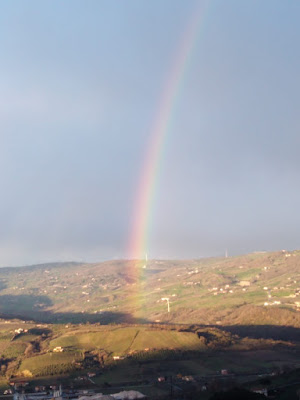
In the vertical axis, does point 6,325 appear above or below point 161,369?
above

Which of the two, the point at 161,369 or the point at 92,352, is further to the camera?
the point at 92,352

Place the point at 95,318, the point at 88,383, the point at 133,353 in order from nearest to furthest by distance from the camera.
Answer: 1. the point at 88,383
2. the point at 133,353
3. the point at 95,318

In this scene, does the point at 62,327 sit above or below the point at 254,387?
above

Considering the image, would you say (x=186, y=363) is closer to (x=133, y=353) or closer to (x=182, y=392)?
(x=133, y=353)

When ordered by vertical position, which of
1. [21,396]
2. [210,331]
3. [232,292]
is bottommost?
[21,396]

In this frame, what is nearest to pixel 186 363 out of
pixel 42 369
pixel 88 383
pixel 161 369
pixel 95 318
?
pixel 161 369

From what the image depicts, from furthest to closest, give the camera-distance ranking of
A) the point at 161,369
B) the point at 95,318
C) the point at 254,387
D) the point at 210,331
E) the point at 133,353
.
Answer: the point at 95,318 → the point at 210,331 → the point at 133,353 → the point at 161,369 → the point at 254,387

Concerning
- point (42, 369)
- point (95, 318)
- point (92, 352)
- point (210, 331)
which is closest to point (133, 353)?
point (92, 352)

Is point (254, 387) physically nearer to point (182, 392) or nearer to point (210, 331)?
point (182, 392)

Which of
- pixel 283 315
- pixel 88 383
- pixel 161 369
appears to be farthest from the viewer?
pixel 283 315
